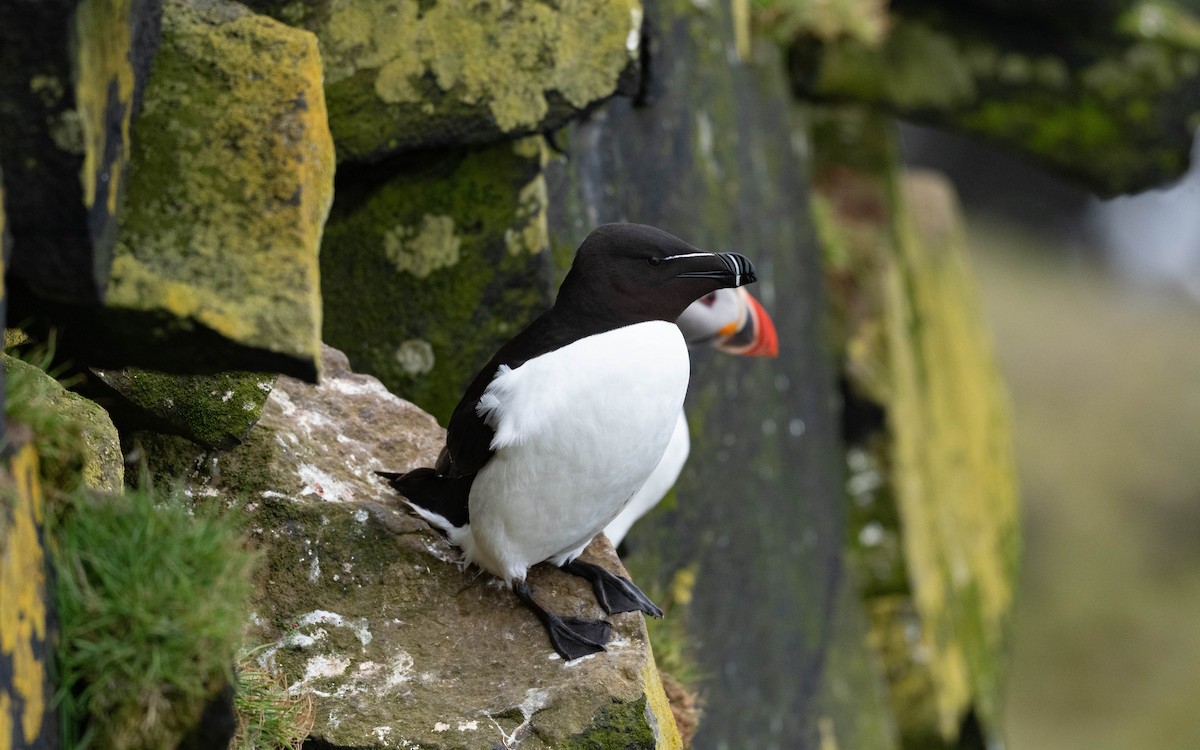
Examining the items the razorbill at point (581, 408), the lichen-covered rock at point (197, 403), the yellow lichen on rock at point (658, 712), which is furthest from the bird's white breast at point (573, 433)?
the lichen-covered rock at point (197, 403)

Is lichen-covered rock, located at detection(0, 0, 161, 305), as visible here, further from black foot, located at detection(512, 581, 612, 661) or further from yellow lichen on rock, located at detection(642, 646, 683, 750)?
yellow lichen on rock, located at detection(642, 646, 683, 750)

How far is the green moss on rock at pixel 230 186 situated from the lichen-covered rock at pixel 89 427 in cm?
21

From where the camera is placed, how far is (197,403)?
3.38m

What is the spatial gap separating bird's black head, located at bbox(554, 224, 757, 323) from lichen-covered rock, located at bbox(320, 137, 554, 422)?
116cm

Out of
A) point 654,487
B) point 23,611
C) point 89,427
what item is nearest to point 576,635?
point 654,487

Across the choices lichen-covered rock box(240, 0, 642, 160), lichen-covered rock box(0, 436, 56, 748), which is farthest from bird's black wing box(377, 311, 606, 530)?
lichen-covered rock box(0, 436, 56, 748)

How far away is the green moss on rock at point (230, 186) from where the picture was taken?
2654 mm

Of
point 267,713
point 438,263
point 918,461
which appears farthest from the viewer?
point 918,461

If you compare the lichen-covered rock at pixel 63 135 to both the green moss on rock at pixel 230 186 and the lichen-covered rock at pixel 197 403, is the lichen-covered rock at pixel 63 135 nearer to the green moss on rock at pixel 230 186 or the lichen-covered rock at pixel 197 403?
the green moss on rock at pixel 230 186

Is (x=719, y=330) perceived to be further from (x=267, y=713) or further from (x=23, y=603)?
(x=23, y=603)

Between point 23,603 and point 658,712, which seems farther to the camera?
point 658,712

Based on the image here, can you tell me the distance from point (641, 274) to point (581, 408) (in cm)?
39

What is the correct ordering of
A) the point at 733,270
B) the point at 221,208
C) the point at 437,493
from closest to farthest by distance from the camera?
the point at 221,208
the point at 733,270
the point at 437,493

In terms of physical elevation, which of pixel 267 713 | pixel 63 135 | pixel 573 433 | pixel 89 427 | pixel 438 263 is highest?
pixel 63 135
